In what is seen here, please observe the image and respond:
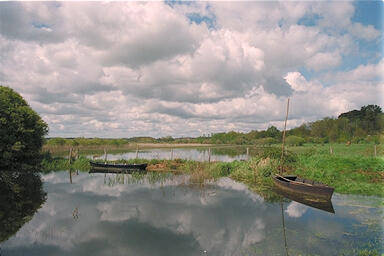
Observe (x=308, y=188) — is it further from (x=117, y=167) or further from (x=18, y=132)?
(x=18, y=132)

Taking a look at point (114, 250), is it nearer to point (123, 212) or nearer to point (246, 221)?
point (123, 212)

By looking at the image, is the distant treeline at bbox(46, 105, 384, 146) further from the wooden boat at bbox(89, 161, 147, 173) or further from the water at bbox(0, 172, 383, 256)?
the water at bbox(0, 172, 383, 256)

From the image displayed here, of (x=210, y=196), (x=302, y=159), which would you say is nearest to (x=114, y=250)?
(x=210, y=196)

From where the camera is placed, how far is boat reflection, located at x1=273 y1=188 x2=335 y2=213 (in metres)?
11.3

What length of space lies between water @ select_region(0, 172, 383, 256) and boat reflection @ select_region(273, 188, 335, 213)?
13.7 inches

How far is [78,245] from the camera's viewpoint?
295 inches

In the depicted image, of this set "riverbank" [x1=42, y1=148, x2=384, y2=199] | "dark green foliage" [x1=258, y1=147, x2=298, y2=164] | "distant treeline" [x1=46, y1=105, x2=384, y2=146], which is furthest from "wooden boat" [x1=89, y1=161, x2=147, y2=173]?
"distant treeline" [x1=46, y1=105, x2=384, y2=146]

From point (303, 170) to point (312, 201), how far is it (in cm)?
641

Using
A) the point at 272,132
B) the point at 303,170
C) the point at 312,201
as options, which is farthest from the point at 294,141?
the point at 312,201

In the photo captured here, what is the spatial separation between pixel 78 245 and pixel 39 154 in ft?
76.8

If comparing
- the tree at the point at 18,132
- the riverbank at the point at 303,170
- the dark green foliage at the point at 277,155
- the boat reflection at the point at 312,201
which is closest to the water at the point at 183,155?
the riverbank at the point at 303,170

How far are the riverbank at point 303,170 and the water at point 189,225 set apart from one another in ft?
7.15

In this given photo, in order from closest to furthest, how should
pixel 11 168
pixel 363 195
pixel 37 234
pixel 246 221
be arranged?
pixel 37 234 → pixel 246 221 → pixel 363 195 → pixel 11 168

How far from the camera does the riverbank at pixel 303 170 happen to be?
49.1 ft
